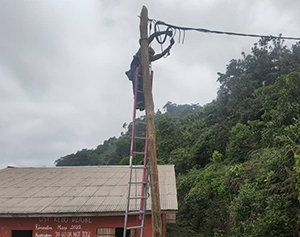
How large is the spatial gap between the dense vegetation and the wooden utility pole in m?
4.38

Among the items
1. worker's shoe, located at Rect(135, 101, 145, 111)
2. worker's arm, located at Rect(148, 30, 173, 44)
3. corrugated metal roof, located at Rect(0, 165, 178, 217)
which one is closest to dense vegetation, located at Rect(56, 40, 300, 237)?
corrugated metal roof, located at Rect(0, 165, 178, 217)

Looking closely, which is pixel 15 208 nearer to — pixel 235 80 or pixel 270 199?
Result: pixel 270 199

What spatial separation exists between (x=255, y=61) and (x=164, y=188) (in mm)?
18388

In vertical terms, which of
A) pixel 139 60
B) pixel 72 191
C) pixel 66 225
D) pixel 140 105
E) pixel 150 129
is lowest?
pixel 66 225

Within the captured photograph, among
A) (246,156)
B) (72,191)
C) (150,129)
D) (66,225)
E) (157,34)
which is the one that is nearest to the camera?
(150,129)

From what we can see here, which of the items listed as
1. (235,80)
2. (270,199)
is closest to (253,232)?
(270,199)

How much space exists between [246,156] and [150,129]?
11015 millimetres

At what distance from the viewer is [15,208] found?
21.5 feet

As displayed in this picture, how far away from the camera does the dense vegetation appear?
6996 millimetres

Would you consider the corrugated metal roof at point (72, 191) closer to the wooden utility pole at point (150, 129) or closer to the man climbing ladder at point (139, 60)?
the man climbing ladder at point (139, 60)

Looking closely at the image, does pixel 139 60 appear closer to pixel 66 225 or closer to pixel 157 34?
pixel 157 34

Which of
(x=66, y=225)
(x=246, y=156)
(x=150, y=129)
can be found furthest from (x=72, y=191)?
(x=246, y=156)

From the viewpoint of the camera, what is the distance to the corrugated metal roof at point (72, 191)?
6.34 metres

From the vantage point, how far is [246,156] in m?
13.2
